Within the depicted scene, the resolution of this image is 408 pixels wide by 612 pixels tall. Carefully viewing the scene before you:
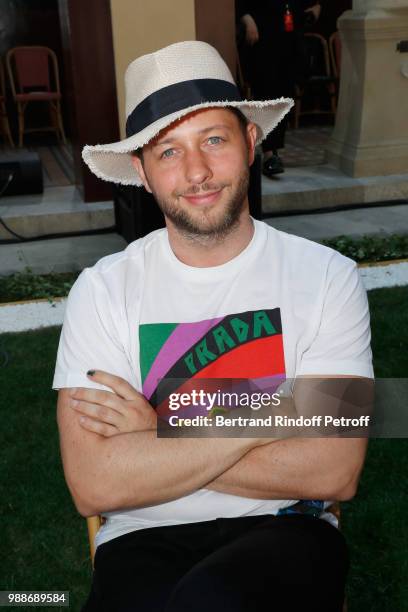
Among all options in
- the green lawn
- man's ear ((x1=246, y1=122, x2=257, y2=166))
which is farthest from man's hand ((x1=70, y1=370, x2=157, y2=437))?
the green lawn

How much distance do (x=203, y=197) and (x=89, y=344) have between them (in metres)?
0.45

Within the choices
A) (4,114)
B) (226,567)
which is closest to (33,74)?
(4,114)

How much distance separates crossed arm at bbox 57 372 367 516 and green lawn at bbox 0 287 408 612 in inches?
37.8

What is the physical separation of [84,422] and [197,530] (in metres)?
0.36

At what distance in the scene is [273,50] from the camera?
6.61 m

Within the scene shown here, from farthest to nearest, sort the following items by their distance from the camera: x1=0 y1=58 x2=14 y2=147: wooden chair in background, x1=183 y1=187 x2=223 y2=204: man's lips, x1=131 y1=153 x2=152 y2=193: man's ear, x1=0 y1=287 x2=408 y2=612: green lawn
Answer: x1=0 y1=58 x2=14 y2=147: wooden chair in background, x1=0 y1=287 x2=408 y2=612: green lawn, x1=131 y1=153 x2=152 y2=193: man's ear, x1=183 y1=187 x2=223 y2=204: man's lips

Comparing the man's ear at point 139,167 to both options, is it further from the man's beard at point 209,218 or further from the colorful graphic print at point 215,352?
the colorful graphic print at point 215,352

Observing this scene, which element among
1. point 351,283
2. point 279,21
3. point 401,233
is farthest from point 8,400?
point 279,21

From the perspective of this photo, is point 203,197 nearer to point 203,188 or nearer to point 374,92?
point 203,188

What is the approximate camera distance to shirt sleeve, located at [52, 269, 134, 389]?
1.84 metres

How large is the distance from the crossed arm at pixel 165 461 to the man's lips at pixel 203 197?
1.57 ft

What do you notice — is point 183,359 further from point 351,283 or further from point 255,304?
point 351,283

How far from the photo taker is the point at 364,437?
1.79 m

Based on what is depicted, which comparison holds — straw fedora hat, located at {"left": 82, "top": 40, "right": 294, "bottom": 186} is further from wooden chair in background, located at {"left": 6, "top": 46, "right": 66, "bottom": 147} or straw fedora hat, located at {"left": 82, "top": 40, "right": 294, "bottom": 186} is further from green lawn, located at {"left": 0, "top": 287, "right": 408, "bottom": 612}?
wooden chair in background, located at {"left": 6, "top": 46, "right": 66, "bottom": 147}
